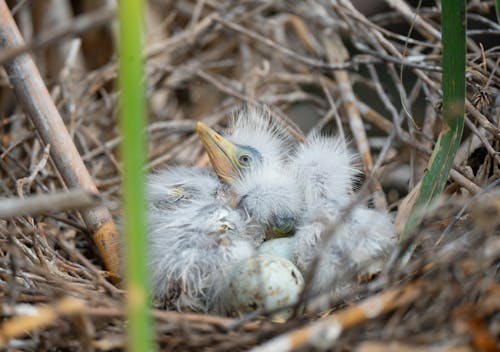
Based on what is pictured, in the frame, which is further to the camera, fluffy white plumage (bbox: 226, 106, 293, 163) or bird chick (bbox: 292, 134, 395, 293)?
fluffy white plumage (bbox: 226, 106, 293, 163)

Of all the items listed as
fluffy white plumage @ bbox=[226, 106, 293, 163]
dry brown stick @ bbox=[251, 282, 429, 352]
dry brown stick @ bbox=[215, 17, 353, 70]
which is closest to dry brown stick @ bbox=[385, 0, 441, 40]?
dry brown stick @ bbox=[215, 17, 353, 70]

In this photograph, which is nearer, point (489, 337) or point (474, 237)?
point (489, 337)

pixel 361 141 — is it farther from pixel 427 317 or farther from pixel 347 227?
pixel 427 317

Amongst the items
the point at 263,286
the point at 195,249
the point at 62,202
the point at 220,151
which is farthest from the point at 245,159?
the point at 62,202

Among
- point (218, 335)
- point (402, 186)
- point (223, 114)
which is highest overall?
point (223, 114)

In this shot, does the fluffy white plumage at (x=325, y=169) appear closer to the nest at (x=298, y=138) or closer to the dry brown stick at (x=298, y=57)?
the nest at (x=298, y=138)

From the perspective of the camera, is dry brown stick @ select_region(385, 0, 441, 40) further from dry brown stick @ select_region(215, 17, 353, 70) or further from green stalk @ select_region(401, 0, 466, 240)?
green stalk @ select_region(401, 0, 466, 240)

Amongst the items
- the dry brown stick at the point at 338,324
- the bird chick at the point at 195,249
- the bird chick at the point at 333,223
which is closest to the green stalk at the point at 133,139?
the dry brown stick at the point at 338,324

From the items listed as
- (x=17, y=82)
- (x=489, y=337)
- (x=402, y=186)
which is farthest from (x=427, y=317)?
(x=402, y=186)
